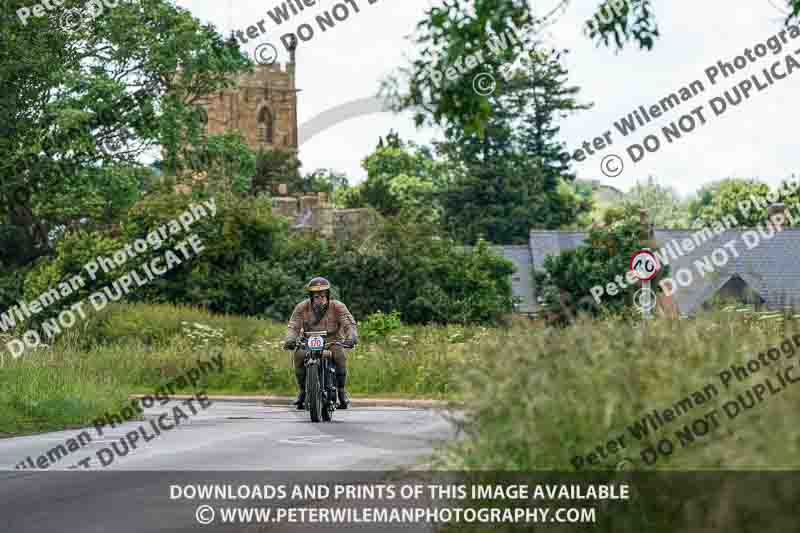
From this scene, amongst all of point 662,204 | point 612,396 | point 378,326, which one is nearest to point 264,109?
point 662,204

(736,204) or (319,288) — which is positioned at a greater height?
(736,204)

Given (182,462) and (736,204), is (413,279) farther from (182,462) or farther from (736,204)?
(736,204)

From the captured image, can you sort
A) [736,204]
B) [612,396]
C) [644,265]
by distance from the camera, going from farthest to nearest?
[736,204], [644,265], [612,396]

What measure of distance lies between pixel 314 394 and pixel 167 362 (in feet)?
37.3

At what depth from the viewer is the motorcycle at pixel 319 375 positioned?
19.4 meters

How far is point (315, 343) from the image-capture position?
19.3 meters

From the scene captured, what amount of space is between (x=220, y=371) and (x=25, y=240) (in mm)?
28982

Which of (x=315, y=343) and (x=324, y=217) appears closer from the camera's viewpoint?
(x=315, y=343)

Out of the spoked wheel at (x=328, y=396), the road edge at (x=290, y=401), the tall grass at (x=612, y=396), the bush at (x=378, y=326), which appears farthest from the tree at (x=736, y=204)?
the tall grass at (x=612, y=396)

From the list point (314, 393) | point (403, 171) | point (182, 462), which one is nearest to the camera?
point (182, 462)

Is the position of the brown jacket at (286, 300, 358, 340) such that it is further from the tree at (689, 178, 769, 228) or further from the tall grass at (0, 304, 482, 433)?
the tree at (689, 178, 769, 228)

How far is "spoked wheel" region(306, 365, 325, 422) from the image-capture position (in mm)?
19547

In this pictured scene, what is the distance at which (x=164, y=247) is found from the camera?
44969mm

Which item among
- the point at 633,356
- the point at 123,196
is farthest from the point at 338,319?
the point at 123,196
